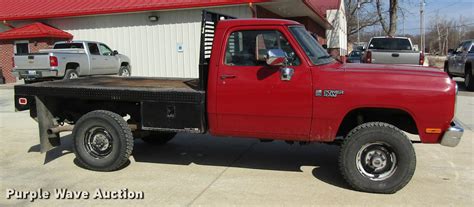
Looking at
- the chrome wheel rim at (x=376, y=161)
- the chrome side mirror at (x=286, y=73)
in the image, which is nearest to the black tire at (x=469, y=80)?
the chrome wheel rim at (x=376, y=161)

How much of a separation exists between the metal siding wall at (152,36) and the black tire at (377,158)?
13.4 meters

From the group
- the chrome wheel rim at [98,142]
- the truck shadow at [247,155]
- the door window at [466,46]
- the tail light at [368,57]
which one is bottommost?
the truck shadow at [247,155]

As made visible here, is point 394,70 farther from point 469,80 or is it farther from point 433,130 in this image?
point 469,80

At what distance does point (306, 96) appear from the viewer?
18.3 feet

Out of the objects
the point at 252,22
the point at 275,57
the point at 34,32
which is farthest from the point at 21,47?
the point at 275,57

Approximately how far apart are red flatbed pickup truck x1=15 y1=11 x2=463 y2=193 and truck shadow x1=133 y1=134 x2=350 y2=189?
69 centimetres

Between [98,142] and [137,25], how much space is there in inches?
599

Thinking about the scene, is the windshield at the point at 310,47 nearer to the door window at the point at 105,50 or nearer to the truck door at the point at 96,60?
the truck door at the point at 96,60

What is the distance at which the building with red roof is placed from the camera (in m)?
19.5

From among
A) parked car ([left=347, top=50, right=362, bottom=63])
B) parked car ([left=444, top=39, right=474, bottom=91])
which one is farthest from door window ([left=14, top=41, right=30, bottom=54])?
parked car ([left=444, top=39, right=474, bottom=91])

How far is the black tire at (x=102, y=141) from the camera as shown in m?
6.34

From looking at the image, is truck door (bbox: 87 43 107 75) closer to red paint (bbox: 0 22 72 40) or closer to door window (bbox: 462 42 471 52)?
red paint (bbox: 0 22 72 40)

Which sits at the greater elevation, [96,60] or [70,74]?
[96,60]

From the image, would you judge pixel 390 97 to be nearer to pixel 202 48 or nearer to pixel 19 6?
pixel 202 48
